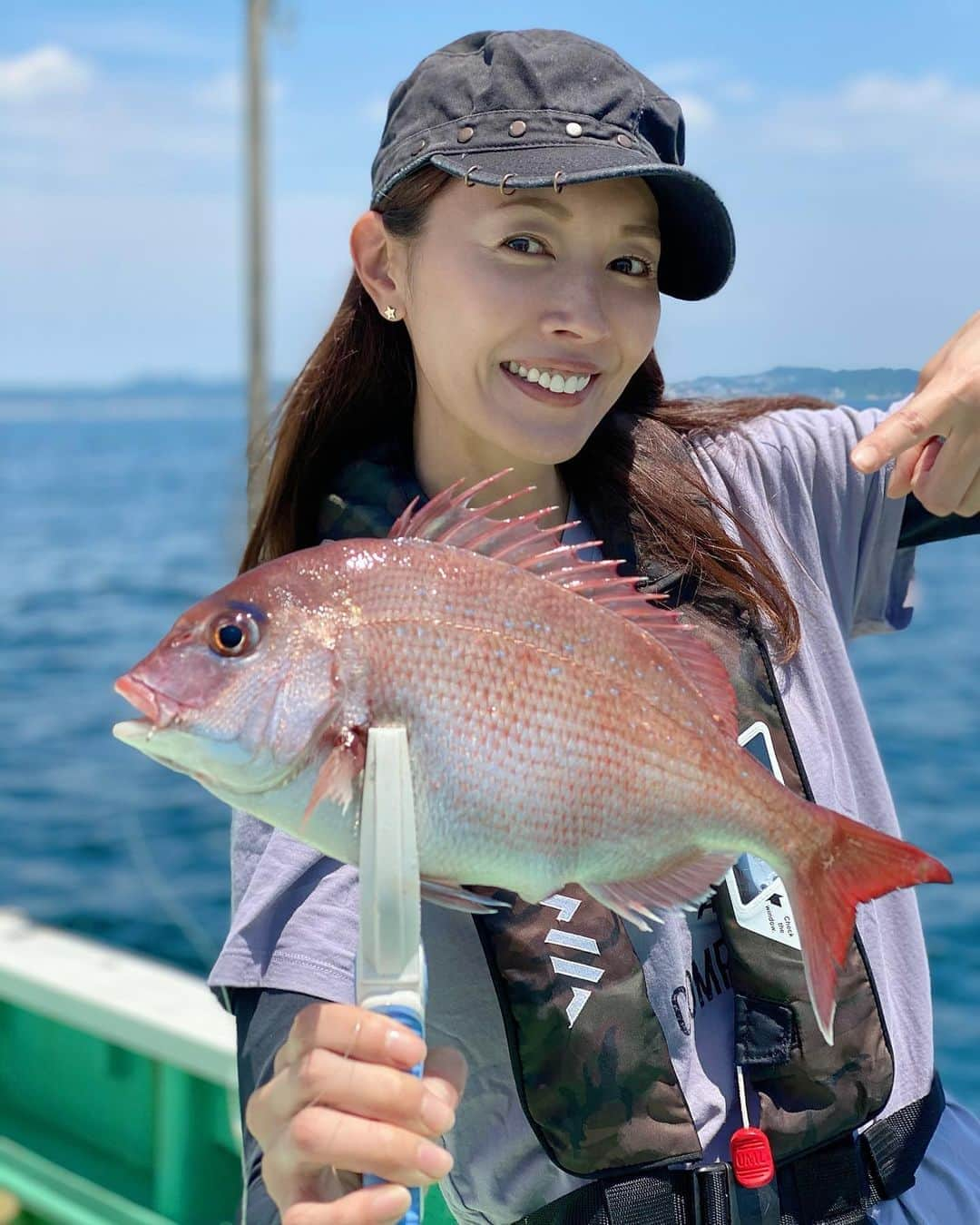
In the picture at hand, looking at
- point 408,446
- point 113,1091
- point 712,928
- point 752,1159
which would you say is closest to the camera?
point 752,1159

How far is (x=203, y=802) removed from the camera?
44.9 ft

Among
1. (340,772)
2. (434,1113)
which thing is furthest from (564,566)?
(434,1113)

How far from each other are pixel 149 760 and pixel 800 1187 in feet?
50.8

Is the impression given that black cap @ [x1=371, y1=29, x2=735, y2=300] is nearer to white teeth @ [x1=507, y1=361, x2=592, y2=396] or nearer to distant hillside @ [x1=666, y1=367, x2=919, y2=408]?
white teeth @ [x1=507, y1=361, x2=592, y2=396]

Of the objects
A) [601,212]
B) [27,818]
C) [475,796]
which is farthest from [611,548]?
[27,818]

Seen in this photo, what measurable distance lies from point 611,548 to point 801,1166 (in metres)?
0.92

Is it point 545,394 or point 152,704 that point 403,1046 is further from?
point 545,394

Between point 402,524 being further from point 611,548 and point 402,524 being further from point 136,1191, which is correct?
point 136,1191

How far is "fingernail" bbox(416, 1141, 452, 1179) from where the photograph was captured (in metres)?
1.24

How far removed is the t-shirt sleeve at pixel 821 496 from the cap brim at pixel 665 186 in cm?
29

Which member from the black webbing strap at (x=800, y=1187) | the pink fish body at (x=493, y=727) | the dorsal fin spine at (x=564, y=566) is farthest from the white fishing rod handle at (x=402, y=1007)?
the black webbing strap at (x=800, y=1187)

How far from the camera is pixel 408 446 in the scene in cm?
209

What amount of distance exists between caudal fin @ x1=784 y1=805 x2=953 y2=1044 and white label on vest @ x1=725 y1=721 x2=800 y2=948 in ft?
1.52

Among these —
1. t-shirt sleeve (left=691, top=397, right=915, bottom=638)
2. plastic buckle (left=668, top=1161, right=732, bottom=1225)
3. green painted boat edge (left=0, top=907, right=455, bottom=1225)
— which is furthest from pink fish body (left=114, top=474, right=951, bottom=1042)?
green painted boat edge (left=0, top=907, right=455, bottom=1225)
